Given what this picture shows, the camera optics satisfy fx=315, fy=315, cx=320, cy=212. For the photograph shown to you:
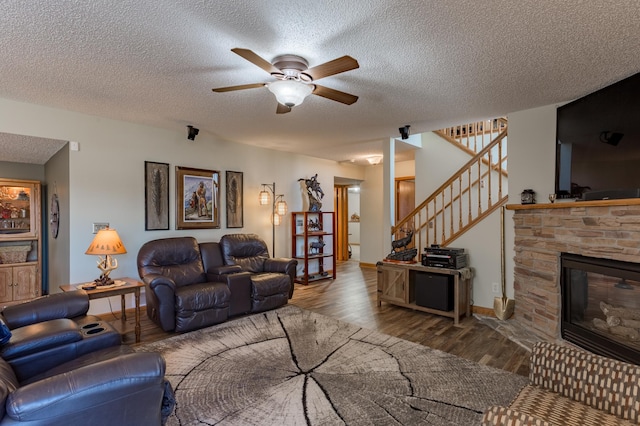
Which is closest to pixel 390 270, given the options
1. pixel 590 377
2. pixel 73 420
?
pixel 590 377

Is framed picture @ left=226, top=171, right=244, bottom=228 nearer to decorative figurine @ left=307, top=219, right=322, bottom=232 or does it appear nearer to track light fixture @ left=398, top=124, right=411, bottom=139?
decorative figurine @ left=307, top=219, right=322, bottom=232

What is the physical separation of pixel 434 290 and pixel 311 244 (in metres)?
2.92

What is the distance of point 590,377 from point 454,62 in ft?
7.32

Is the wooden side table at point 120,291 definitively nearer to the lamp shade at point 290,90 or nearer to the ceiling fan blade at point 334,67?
the lamp shade at point 290,90

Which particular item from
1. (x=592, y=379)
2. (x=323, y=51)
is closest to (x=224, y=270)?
(x=323, y=51)

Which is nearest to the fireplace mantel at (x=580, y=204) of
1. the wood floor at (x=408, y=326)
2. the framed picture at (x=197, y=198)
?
the wood floor at (x=408, y=326)

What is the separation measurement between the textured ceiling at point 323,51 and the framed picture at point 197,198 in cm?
120

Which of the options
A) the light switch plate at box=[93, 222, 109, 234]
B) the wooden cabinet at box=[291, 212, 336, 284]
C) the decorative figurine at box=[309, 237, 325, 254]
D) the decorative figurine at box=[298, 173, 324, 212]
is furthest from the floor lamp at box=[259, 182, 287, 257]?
the light switch plate at box=[93, 222, 109, 234]

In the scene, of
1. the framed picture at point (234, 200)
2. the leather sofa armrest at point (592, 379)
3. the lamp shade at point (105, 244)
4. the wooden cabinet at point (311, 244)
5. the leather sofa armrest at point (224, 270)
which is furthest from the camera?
→ the wooden cabinet at point (311, 244)

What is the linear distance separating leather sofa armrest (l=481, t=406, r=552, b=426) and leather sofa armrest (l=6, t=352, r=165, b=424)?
141cm

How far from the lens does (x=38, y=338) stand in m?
1.91

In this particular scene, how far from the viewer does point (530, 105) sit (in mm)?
3479

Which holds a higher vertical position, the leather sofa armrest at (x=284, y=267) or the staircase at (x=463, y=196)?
the staircase at (x=463, y=196)

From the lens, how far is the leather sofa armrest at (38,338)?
1819mm
